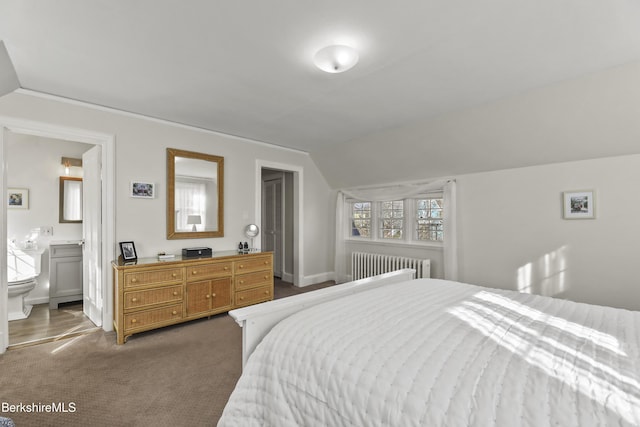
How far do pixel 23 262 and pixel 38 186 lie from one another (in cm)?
101

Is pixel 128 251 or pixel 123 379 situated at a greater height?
pixel 128 251

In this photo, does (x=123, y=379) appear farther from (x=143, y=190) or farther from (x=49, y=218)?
(x=49, y=218)

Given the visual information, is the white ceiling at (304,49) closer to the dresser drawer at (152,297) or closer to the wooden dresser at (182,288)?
the wooden dresser at (182,288)

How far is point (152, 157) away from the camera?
3.41 meters

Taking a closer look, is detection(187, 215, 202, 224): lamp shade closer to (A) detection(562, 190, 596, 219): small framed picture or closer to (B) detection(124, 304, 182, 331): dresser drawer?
(B) detection(124, 304, 182, 331): dresser drawer

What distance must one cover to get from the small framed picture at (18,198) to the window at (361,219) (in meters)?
4.73

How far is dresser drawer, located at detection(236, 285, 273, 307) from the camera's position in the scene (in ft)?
11.8

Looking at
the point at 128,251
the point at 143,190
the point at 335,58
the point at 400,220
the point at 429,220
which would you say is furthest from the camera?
the point at 400,220

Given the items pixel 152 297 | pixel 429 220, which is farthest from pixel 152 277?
pixel 429 220

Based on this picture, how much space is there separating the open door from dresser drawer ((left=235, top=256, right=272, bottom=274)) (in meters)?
1.44

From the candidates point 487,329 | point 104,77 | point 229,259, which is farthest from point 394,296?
point 104,77

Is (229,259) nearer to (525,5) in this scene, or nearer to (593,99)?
(525,5)

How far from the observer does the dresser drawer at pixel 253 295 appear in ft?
11.8

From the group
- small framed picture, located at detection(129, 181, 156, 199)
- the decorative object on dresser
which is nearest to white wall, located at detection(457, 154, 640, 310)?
the decorative object on dresser
